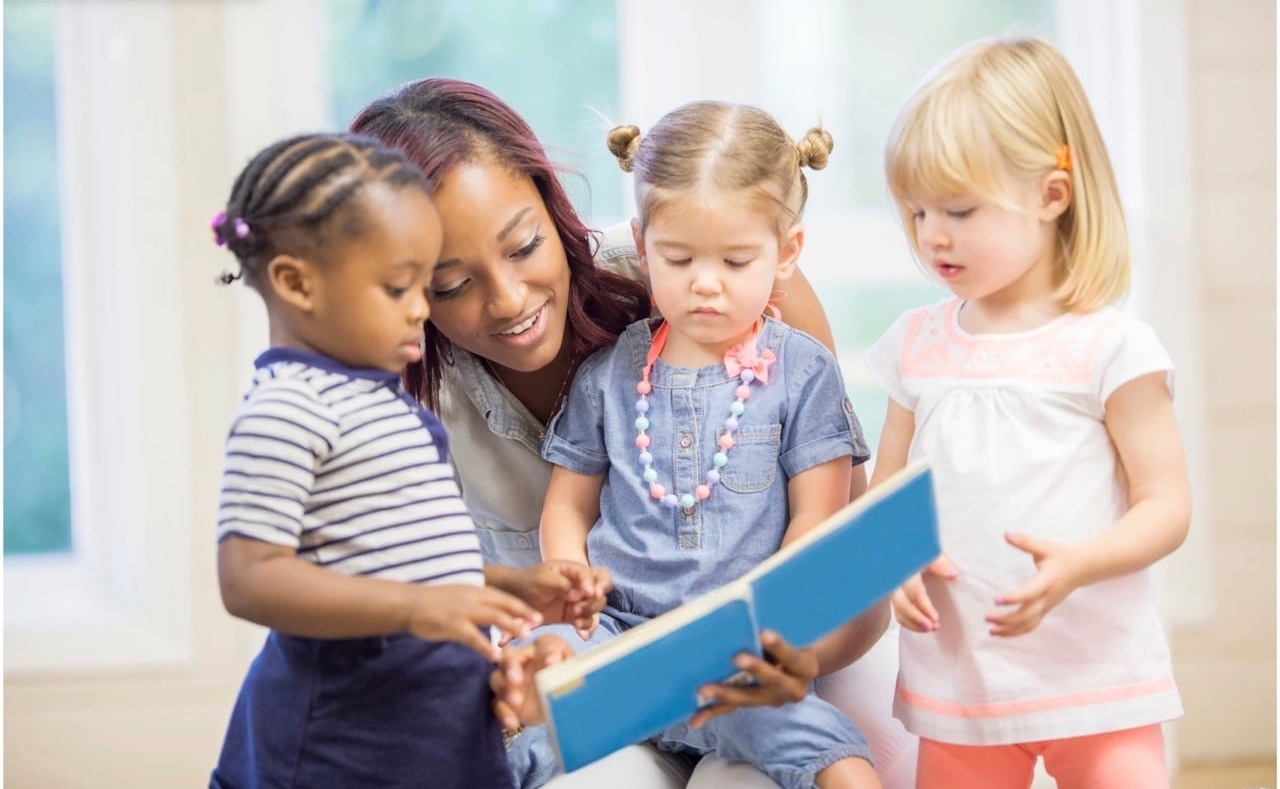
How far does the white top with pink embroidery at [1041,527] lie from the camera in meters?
1.43

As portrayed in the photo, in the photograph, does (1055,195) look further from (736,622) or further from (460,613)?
(460,613)

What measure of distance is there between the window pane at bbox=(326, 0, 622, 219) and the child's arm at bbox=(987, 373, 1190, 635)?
1895 mm

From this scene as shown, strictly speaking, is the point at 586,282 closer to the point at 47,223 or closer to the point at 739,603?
the point at 739,603

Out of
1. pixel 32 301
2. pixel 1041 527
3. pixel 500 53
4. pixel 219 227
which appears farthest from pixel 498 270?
pixel 32 301

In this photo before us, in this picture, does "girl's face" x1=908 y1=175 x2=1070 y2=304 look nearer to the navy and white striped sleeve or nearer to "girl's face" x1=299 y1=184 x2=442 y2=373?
"girl's face" x1=299 y1=184 x2=442 y2=373

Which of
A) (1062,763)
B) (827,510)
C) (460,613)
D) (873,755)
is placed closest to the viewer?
(460,613)

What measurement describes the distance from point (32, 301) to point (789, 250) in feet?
7.50

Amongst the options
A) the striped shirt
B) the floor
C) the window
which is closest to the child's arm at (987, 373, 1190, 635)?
the striped shirt

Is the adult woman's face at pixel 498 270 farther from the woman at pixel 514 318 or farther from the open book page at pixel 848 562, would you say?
the open book page at pixel 848 562

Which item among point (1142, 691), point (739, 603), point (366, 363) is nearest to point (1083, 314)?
point (1142, 691)

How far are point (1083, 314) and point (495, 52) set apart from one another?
205 cm

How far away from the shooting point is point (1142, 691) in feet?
4.68

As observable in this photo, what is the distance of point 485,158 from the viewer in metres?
1.66

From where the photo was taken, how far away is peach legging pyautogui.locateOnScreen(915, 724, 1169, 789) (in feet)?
A: 4.66
